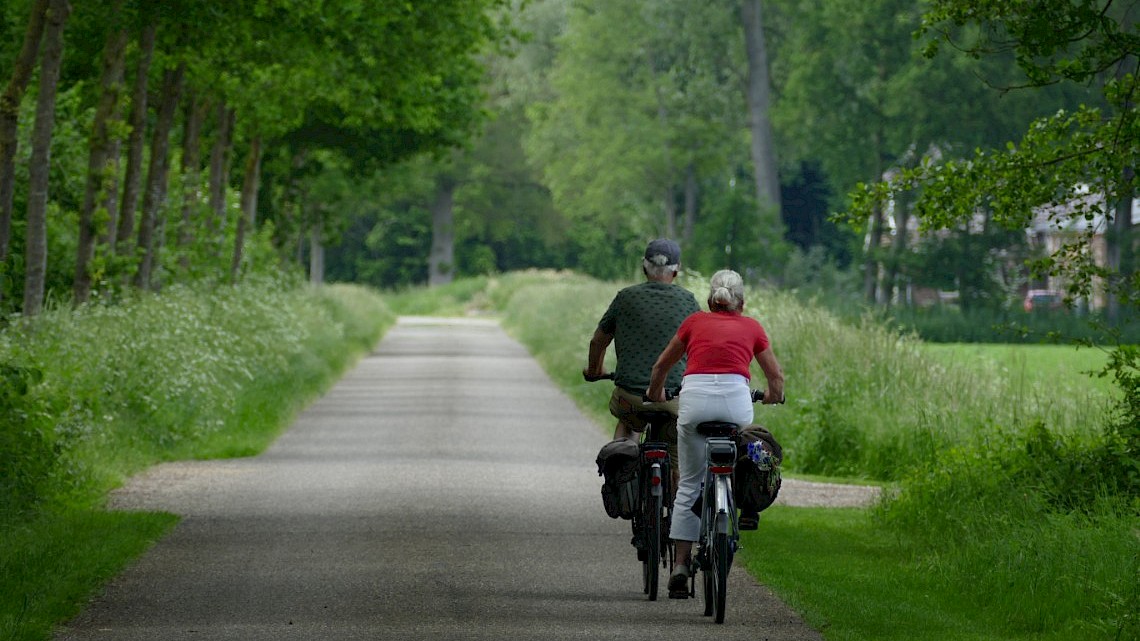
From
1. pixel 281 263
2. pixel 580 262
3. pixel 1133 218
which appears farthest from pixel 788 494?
pixel 580 262

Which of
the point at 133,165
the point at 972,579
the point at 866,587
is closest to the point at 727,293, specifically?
the point at 866,587

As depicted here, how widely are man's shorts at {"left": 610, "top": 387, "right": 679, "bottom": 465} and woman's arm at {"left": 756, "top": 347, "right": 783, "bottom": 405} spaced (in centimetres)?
61

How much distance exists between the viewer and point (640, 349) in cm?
1159

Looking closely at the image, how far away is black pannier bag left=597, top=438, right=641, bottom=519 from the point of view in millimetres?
11203

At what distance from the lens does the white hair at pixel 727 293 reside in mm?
10812

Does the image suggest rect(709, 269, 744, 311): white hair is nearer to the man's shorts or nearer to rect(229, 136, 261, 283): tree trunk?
the man's shorts

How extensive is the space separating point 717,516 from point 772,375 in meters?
0.98

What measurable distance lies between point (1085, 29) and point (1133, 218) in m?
64.6

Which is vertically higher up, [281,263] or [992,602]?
[281,263]

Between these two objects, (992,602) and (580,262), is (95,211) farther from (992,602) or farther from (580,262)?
(580,262)

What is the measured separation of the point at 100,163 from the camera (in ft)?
83.7

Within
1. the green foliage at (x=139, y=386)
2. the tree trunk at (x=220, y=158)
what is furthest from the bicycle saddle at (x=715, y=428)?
the tree trunk at (x=220, y=158)

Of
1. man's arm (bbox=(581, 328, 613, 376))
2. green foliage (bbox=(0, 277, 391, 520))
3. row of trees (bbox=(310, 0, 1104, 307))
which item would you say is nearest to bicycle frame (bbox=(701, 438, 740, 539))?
man's arm (bbox=(581, 328, 613, 376))

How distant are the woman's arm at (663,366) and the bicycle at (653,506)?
276mm
